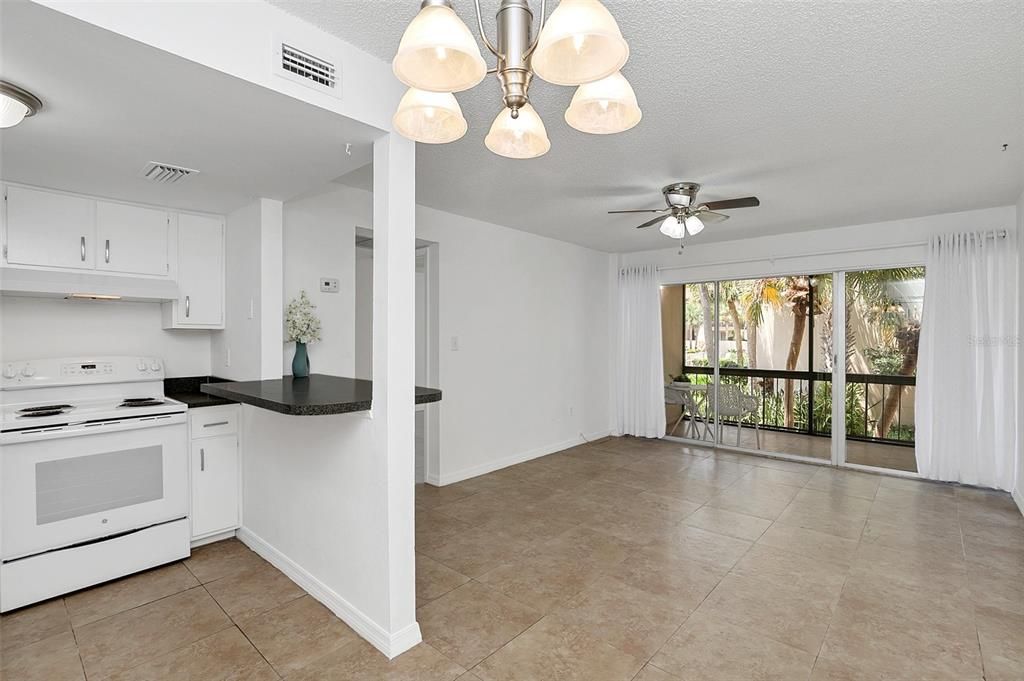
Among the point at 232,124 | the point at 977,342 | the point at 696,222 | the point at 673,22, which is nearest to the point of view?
the point at 673,22

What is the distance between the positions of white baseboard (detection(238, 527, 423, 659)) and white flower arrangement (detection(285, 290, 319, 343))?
47.7 inches

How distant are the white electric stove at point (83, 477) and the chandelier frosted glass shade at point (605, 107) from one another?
2.74 m

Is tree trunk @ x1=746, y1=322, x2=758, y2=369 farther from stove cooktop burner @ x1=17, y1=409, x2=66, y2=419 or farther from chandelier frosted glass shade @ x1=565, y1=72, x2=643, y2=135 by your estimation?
stove cooktop burner @ x1=17, y1=409, x2=66, y2=419

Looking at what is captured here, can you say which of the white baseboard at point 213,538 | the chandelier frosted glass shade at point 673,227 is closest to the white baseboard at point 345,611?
the white baseboard at point 213,538

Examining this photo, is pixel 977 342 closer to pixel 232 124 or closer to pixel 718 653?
pixel 718 653

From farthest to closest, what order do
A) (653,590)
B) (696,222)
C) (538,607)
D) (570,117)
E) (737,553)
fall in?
(696,222)
(737,553)
(653,590)
(538,607)
(570,117)

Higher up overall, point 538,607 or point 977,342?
point 977,342

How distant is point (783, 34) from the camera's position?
1.84m

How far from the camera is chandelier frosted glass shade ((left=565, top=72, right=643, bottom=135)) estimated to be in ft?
4.28

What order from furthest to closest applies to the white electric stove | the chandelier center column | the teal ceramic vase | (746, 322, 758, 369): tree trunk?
(746, 322, 758, 369): tree trunk < the teal ceramic vase < the white electric stove < the chandelier center column

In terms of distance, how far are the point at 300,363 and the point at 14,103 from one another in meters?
1.70

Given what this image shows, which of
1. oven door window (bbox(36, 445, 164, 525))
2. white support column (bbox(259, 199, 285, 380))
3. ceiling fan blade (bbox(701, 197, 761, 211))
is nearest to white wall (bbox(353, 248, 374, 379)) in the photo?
white support column (bbox(259, 199, 285, 380))

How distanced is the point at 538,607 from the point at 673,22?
2.52 m

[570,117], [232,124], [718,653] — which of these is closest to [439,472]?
[718,653]
